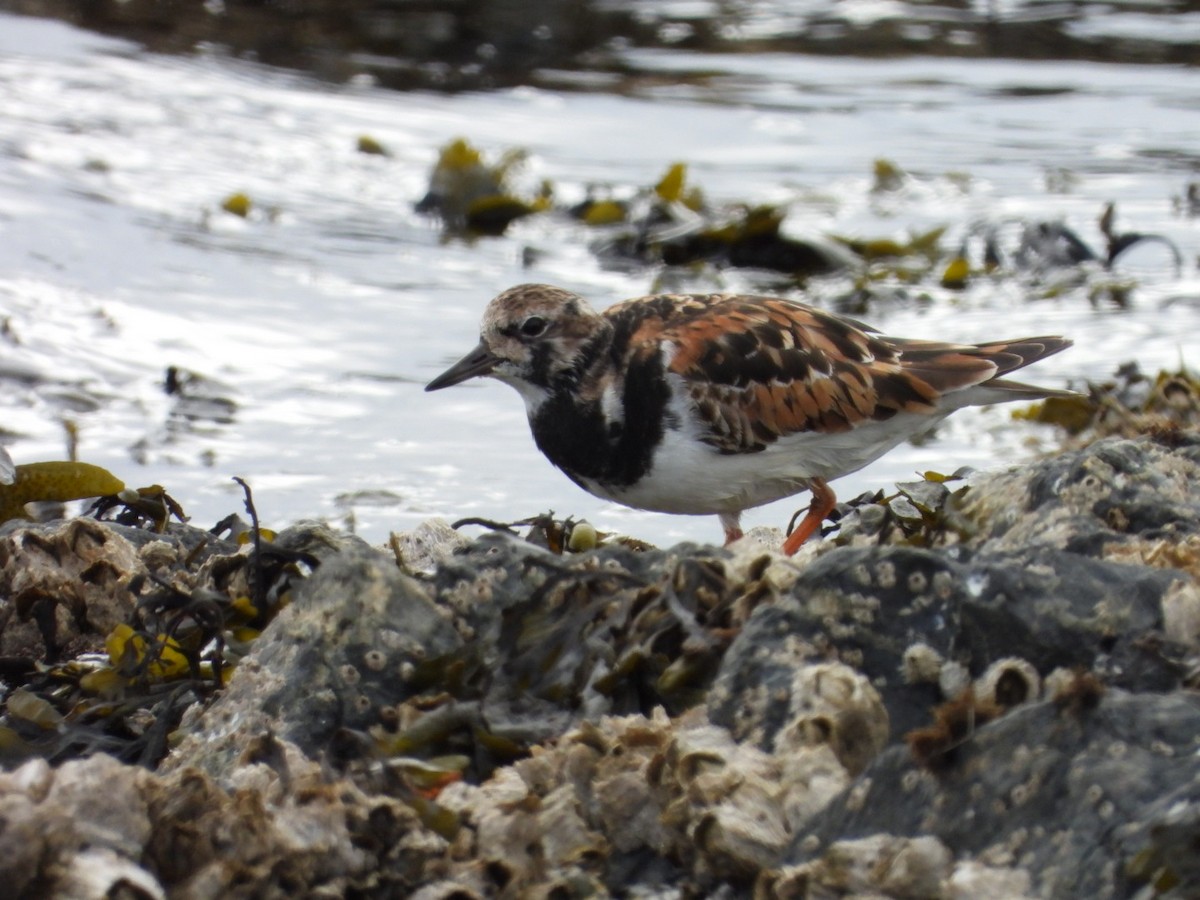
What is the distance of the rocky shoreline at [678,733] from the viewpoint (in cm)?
177

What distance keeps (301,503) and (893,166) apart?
4426 millimetres

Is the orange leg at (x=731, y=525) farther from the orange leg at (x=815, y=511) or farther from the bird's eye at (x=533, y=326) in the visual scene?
the bird's eye at (x=533, y=326)

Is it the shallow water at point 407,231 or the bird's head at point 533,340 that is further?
the shallow water at point 407,231

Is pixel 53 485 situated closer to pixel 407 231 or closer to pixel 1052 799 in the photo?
pixel 1052 799

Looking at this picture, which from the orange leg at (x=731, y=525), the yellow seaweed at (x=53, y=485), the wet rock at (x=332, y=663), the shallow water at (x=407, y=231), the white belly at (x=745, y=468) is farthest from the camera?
the shallow water at (x=407, y=231)

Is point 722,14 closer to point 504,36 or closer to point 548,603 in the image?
point 504,36

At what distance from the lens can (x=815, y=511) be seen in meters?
3.89

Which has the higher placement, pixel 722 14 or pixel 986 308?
pixel 722 14

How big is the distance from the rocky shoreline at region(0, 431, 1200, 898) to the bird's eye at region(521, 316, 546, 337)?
1.29 meters

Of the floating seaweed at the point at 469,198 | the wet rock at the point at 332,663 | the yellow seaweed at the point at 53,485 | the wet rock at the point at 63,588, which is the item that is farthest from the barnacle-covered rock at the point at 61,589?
the floating seaweed at the point at 469,198

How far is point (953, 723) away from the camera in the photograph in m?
1.82

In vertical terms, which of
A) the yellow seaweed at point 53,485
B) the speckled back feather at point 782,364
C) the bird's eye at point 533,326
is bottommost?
the yellow seaweed at point 53,485

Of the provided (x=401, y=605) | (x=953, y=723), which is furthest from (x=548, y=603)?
(x=953, y=723)

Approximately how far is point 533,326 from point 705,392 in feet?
1.44
